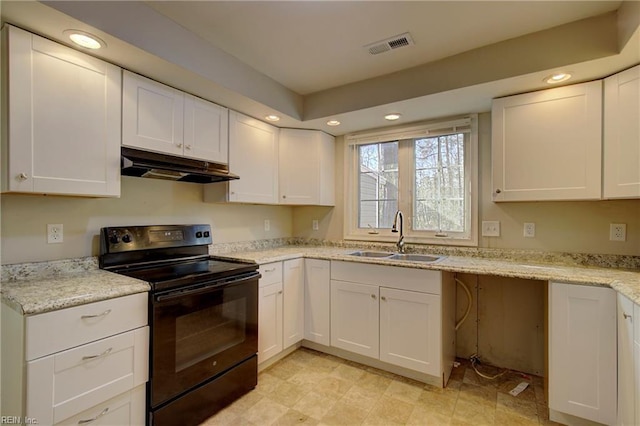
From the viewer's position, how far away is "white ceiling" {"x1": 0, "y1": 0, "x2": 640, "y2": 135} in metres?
1.60

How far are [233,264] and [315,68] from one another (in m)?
1.60

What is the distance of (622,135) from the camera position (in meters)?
1.81

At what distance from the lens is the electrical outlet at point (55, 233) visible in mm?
1761

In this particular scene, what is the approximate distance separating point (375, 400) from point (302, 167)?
2.10 meters

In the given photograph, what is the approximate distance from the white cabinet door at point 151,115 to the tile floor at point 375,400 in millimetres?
1777

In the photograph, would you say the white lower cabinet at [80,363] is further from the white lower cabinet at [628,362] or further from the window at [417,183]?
the white lower cabinet at [628,362]

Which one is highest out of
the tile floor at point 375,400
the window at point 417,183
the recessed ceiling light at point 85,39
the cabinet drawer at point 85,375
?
the recessed ceiling light at point 85,39

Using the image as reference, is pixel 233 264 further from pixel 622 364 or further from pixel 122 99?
pixel 622 364

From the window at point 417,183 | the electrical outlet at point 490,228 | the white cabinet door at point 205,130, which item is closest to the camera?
the white cabinet door at point 205,130

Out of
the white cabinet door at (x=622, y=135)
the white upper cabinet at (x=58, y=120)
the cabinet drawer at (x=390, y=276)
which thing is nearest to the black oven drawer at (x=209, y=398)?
the cabinet drawer at (x=390, y=276)

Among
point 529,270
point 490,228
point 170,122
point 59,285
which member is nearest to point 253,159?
point 170,122

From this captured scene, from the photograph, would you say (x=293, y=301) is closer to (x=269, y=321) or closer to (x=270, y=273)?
(x=269, y=321)

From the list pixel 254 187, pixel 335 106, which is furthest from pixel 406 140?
pixel 254 187

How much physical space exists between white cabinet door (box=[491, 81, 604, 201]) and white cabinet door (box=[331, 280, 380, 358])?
1.27 m
